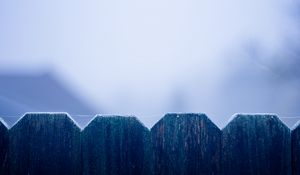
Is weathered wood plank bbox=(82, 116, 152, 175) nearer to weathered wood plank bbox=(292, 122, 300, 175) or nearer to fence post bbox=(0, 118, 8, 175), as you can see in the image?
fence post bbox=(0, 118, 8, 175)

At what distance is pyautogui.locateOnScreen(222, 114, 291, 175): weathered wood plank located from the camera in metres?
0.86

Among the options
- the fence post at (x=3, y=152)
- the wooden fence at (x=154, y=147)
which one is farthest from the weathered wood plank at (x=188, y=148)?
the fence post at (x=3, y=152)

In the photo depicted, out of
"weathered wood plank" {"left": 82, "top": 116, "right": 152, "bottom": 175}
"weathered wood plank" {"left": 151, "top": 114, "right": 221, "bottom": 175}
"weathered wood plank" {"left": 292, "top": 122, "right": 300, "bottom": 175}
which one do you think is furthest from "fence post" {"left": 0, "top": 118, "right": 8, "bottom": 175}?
"weathered wood plank" {"left": 292, "top": 122, "right": 300, "bottom": 175}

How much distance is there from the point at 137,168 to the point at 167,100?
35.3 m

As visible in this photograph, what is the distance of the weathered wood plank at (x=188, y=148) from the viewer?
867mm

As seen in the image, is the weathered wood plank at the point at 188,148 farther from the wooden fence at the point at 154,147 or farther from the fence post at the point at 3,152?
the fence post at the point at 3,152

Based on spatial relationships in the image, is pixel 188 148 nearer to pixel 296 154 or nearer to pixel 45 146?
pixel 296 154

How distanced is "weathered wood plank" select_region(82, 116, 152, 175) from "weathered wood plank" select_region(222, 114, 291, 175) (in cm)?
23

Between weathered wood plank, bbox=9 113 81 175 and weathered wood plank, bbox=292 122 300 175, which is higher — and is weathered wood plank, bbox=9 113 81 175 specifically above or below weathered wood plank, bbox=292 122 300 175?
above

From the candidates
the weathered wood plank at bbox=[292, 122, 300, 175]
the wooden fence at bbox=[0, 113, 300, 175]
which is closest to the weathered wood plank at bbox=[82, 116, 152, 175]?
the wooden fence at bbox=[0, 113, 300, 175]

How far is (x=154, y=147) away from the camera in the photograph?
0.88m

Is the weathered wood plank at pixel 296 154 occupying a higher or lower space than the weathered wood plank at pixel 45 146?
lower

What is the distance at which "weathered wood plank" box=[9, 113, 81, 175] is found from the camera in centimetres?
89

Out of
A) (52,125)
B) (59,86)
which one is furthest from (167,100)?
(52,125)
